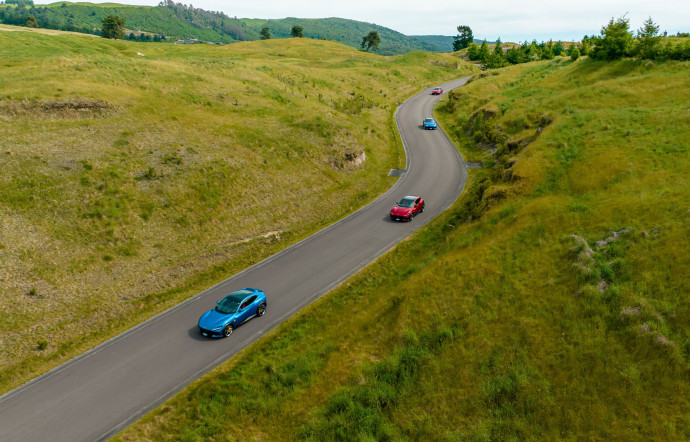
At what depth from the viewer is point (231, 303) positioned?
62.1 feet

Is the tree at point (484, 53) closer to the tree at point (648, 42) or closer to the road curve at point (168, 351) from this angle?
the tree at point (648, 42)

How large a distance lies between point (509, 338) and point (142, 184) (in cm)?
2751

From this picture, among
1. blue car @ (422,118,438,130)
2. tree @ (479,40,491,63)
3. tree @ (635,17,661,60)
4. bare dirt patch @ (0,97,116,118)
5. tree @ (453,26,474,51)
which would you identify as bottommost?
bare dirt patch @ (0,97,116,118)

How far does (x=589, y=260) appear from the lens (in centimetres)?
1562

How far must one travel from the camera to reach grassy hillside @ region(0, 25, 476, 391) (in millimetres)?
19828

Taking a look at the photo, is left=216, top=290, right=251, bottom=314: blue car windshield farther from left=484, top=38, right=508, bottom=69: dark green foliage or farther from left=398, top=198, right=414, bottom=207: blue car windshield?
left=484, top=38, right=508, bottom=69: dark green foliage

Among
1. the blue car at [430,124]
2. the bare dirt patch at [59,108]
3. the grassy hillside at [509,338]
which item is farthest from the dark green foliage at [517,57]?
the bare dirt patch at [59,108]

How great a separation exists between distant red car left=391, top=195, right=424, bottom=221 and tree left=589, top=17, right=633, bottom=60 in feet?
142

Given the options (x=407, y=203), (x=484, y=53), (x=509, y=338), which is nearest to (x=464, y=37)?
(x=484, y=53)

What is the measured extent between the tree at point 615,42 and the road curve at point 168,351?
1719 inches

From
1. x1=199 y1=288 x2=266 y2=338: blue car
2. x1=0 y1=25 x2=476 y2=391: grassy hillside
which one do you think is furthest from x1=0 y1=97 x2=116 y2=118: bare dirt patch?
x1=199 y1=288 x2=266 y2=338: blue car

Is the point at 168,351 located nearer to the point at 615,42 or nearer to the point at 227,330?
the point at 227,330

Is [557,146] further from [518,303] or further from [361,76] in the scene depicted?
[361,76]

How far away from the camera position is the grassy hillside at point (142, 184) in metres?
19.8
